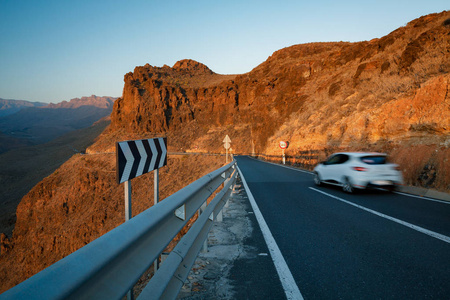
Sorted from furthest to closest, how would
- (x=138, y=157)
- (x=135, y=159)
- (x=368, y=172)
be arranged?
(x=368, y=172), (x=138, y=157), (x=135, y=159)

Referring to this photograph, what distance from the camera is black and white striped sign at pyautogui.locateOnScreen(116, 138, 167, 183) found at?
160 inches

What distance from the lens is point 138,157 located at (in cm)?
468

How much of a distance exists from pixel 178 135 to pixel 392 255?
90491mm

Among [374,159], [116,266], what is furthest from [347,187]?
[116,266]

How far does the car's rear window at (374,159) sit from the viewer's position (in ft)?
33.9

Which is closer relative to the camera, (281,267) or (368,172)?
(281,267)

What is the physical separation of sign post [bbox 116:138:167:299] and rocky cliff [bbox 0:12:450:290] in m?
9.47

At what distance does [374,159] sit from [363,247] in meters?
6.57

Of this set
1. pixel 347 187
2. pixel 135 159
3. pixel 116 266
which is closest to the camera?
pixel 116 266

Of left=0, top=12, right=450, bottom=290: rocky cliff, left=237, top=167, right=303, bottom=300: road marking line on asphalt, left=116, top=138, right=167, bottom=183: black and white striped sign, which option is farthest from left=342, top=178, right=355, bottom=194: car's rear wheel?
left=116, top=138, right=167, bottom=183: black and white striped sign

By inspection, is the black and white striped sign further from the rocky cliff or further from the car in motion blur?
the rocky cliff

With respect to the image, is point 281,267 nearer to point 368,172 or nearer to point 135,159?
point 135,159

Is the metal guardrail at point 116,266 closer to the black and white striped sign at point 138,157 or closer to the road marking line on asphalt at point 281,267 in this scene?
the road marking line on asphalt at point 281,267

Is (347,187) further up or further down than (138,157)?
further down
